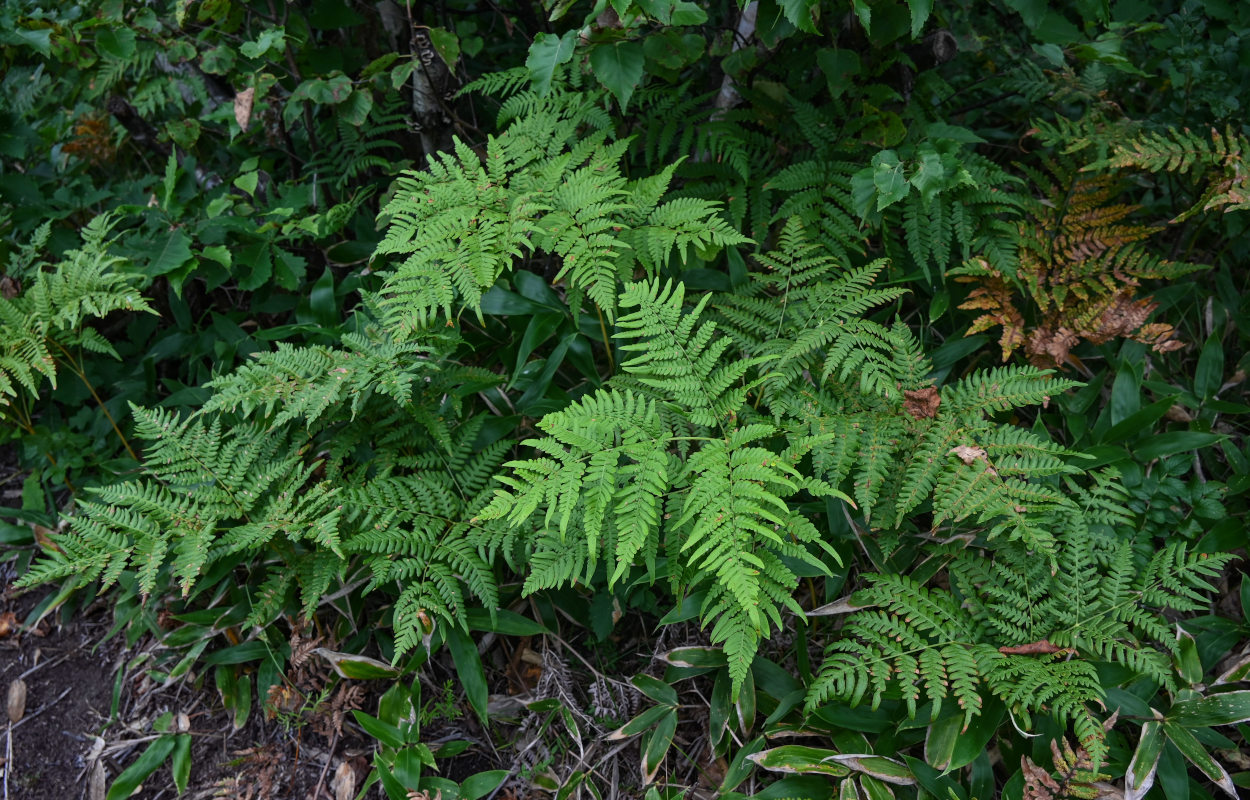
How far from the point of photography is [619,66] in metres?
2.27

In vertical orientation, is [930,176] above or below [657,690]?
above

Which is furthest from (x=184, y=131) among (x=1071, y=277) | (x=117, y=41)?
(x=1071, y=277)

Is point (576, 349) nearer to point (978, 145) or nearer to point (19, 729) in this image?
point (978, 145)

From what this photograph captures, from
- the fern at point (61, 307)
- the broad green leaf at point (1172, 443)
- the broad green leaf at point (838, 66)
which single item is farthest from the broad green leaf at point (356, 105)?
the broad green leaf at point (1172, 443)

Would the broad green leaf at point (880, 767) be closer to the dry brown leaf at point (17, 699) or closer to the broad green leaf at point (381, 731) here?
the broad green leaf at point (381, 731)

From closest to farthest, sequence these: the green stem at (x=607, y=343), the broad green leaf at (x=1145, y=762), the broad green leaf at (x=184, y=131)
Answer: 1. the broad green leaf at (x=1145, y=762)
2. the green stem at (x=607, y=343)
3. the broad green leaf at (x=184, y=131)

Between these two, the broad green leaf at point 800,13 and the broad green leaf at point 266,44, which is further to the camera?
the broad green leaf at point 266,44

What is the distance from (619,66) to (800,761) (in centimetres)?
200

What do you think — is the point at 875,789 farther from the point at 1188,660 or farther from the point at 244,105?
the point at 244,105

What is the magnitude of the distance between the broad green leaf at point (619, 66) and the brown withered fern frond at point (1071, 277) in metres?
1.22

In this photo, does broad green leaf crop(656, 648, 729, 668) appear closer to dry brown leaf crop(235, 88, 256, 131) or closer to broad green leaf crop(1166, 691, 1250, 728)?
broad green leaf crop(1166, 691, 1250, 728)

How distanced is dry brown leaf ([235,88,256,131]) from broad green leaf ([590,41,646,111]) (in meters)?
1.35

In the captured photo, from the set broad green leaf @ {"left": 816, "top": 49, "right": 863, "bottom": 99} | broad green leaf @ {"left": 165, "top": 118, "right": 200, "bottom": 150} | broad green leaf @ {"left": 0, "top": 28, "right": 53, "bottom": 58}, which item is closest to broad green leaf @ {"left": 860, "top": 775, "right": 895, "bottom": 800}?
broad green leaf @ {"left": 816, "top": 49, "right": 863, "bottom": 99}

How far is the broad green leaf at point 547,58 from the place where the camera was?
88.0 inches
